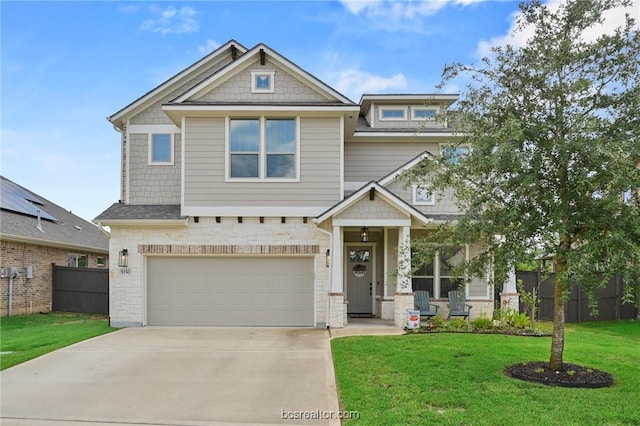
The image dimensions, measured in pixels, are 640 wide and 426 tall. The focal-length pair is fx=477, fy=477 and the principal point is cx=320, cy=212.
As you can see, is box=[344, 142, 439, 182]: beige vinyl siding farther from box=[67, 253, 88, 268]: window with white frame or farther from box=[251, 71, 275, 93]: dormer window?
box=[67, 253, 88, 268]: window with white frame

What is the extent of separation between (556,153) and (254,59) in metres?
9.17

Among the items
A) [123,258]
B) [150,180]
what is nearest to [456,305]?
[123,258]

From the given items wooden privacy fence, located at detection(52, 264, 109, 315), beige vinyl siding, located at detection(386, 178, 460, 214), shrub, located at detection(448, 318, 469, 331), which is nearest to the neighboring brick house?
wooden privacy fence, located at detection(52, 264, 109, 315)

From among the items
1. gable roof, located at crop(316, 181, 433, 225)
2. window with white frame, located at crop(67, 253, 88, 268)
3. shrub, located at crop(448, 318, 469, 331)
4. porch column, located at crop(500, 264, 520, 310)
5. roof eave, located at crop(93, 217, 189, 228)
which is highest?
gable roof, located at crop(316, 181, 433, 225)

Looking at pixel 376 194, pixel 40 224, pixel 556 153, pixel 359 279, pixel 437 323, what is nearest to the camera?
pixel 556 153

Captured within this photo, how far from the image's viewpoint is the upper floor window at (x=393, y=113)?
51.3 ft

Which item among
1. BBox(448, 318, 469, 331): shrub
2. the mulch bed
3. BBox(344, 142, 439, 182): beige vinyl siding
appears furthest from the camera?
BBox(344, 142, 439, 182): beige vinyl siding

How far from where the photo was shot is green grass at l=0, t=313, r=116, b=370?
9602 millimetres

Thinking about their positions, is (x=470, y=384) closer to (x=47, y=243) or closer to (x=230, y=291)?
(x=230, y=291)

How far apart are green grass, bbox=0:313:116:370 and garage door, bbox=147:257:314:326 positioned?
1.72m

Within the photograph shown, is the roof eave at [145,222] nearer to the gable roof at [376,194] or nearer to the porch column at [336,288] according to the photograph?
the gable roof at [376,194]

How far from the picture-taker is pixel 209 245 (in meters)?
13.5

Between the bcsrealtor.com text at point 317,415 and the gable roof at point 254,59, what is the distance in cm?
904

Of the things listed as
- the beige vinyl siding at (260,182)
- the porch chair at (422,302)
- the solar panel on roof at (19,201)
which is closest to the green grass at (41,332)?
the solar panel on roof at (19,201)
